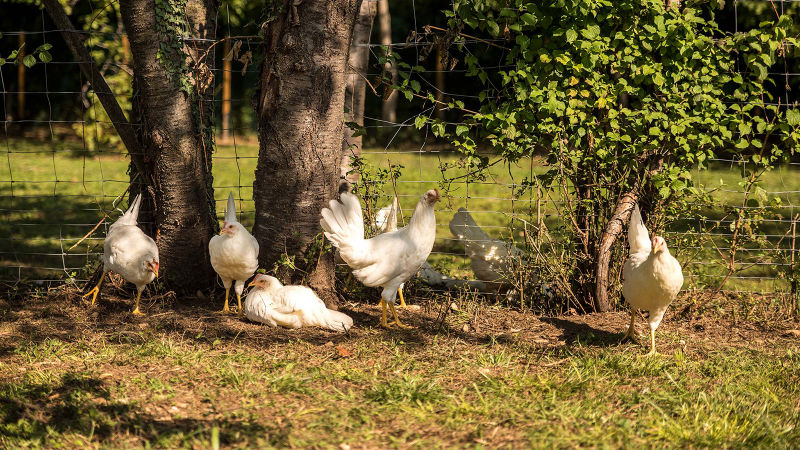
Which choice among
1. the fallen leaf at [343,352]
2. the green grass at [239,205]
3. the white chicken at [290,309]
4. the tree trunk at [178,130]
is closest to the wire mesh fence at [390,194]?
the green grass at [239,205]

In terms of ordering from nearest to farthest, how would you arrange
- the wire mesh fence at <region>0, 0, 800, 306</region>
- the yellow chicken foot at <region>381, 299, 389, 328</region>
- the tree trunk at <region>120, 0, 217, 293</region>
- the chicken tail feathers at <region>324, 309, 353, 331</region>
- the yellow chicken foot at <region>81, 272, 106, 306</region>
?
1. the chicken tail feathers at <region>324, 309, 353, 331</region>
2. the yellow chicken foot at <region>381, 299, 389, 328</region>
3. the tree trunk at <region>120, 0, 217, 293</region>
4. the wire mesh fence at <region>0, 0, 800, 306</region>
5. the yellow chicken foot at <region>81, 272, 106, 306</region>

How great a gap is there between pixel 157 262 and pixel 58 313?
0.79 m

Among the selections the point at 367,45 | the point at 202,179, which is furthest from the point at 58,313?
the point at 367,45

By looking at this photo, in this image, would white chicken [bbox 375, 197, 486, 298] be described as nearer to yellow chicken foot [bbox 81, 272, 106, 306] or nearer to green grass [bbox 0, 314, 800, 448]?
green grass [bbox 0, 314, 800, 448]

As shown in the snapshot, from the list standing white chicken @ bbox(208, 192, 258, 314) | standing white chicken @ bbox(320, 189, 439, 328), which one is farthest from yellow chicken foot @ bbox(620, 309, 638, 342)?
standing white chicken @ bbox(208, 192, 258, 314)

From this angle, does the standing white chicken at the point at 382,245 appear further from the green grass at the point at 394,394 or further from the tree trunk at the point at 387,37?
the tree trunk at the point at 387,37

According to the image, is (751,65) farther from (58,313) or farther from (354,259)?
(58,313)

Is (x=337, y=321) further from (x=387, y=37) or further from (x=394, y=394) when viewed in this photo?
(x=387, y=37)

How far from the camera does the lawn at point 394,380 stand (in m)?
3.36

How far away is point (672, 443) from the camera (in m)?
3.29

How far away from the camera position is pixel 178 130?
5.25 meters

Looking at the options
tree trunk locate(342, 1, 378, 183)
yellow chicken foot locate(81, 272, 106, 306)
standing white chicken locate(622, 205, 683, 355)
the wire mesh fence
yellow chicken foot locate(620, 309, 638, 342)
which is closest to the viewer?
standing white chicken locate(622, 205, 683, 355)

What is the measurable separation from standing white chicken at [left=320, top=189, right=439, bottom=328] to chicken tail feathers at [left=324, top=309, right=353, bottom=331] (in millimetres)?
258

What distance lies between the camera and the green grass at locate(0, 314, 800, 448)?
334 centimetres
